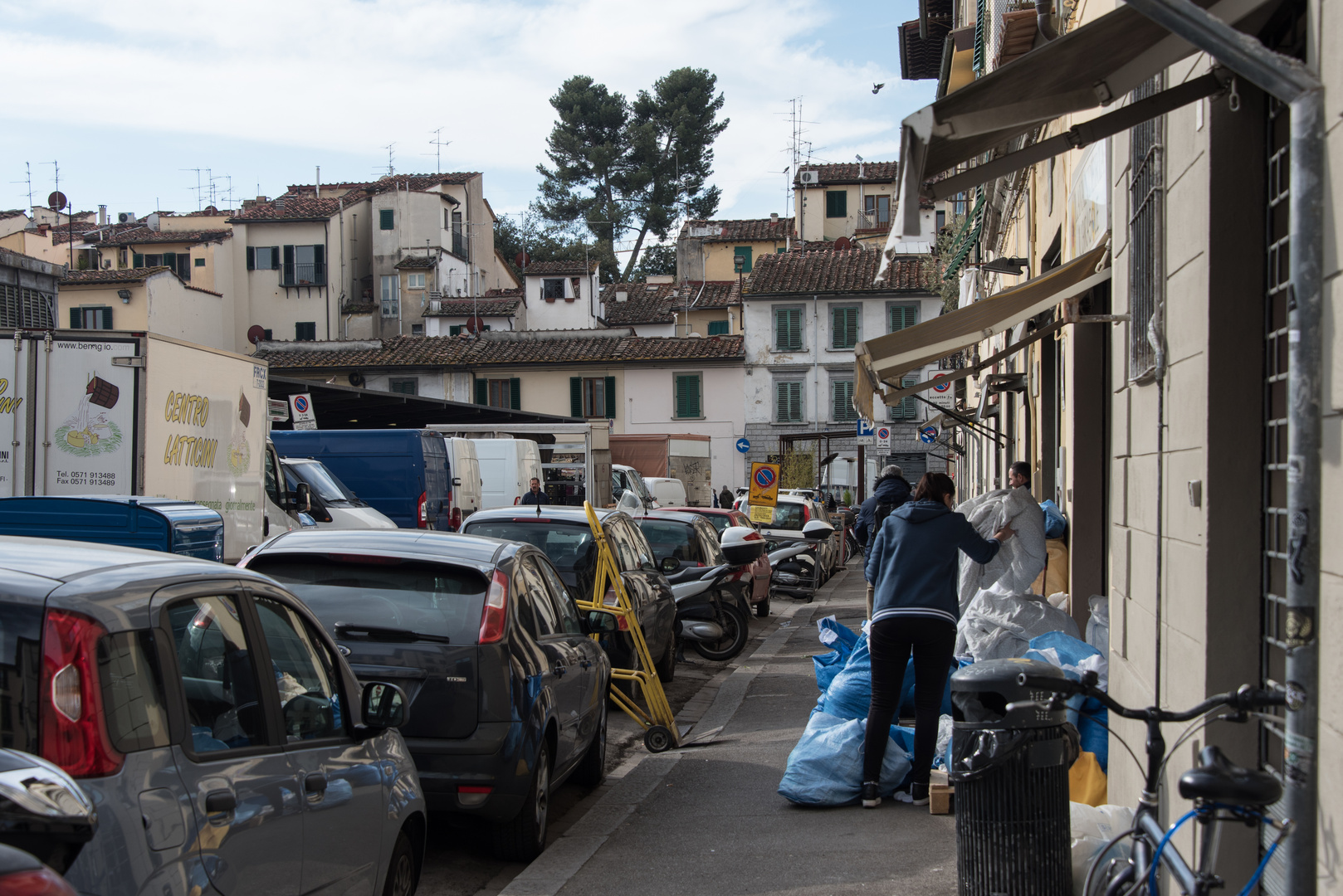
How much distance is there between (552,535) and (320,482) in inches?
374

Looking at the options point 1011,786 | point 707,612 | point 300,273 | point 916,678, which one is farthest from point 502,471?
point 300,273

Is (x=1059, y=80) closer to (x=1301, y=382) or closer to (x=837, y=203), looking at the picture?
(x=1301, y=382)

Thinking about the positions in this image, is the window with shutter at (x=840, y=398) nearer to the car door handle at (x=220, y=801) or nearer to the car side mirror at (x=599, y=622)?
the car side mirror at (x=599, y=622)

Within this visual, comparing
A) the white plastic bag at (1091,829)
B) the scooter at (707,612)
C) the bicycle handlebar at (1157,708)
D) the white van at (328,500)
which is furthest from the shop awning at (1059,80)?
the white van at (328,500)

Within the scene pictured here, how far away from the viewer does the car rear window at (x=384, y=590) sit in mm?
6145

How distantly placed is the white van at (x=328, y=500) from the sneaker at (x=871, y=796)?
41.1ft

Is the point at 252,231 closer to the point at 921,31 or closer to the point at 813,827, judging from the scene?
the point at 921,31

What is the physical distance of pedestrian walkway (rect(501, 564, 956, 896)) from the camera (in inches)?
223

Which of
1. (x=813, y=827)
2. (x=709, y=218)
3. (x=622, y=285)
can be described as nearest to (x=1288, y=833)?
(x=813, y=827)

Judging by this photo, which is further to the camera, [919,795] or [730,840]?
[919,795]

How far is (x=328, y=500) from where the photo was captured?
19.0 m

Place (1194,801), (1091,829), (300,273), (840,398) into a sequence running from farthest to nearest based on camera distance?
(300,273) → (840,398) → (1091,829) → (1194,801)

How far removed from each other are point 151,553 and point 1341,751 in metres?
3.14

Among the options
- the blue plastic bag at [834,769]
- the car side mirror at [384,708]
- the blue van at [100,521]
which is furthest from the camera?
the blue van at [100,521]
